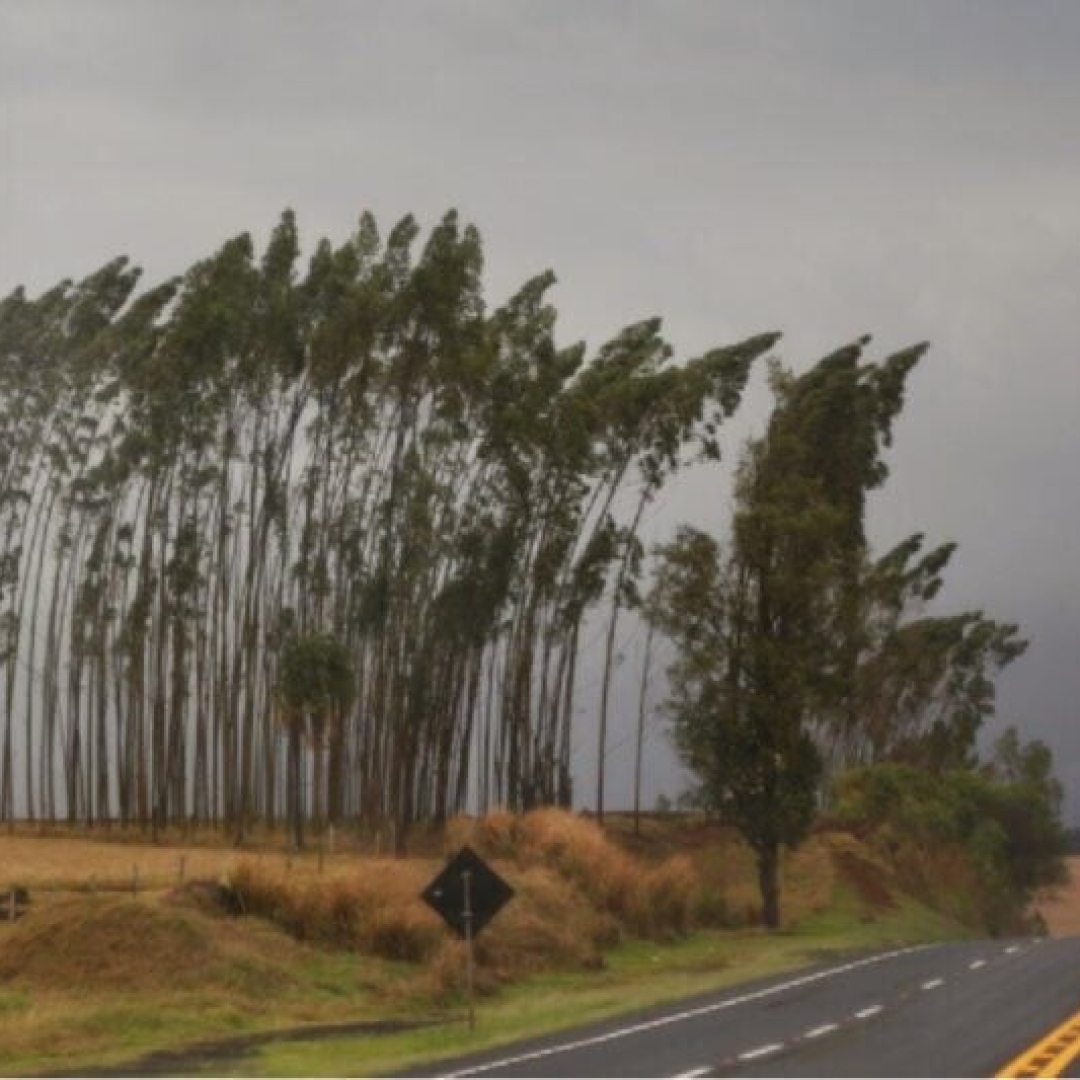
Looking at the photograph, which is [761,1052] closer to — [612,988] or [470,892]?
[470,892]

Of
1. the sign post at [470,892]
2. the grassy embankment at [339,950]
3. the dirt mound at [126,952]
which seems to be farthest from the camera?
the dirt mound at [126,952]

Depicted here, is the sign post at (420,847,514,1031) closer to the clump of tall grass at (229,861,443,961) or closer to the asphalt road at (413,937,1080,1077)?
the asphalt road at (413,937,1080,1077)

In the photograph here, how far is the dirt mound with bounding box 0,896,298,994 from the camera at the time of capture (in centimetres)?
3506

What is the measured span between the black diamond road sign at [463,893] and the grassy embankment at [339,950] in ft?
5.11

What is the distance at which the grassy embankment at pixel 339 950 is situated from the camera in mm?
29750

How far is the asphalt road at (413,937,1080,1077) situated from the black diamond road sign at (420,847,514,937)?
2228 millimetres

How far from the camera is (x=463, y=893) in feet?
99.8

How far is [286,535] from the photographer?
69938 mm

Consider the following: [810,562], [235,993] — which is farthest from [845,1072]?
[810,562]

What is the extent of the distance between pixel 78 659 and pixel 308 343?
43.5 feet

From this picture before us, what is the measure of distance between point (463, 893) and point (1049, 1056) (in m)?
10.4

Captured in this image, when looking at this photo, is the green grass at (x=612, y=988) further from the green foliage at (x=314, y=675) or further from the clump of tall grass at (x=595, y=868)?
the green foliage at (x=314, y=675)

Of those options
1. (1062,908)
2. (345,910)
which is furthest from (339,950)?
(1062,908)

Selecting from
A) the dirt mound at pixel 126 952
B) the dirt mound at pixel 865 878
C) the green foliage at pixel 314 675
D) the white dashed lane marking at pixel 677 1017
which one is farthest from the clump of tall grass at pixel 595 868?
the dirt mound at pixel 865 878
